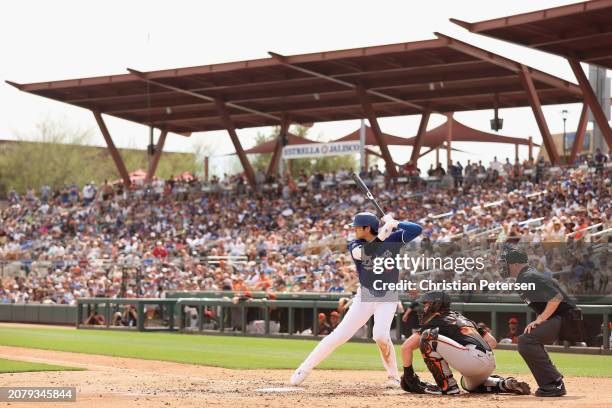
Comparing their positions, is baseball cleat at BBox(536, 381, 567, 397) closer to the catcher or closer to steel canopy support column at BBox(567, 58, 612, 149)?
the catcher

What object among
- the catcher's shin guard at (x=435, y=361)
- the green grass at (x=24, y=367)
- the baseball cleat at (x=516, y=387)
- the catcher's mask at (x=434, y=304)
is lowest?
the green grass at (x=24, y=367)

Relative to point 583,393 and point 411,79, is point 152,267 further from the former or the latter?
point 583,393

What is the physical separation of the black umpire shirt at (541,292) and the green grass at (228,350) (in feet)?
10.5

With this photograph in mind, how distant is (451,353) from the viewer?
960 cm

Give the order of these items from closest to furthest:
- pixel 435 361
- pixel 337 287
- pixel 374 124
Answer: pixel 435 361, pixel 337 287, pixel 374 124

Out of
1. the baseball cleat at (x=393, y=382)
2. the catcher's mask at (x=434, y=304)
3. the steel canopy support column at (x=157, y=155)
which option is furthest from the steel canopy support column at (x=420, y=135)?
the catcher's mask at (x=434, y=304)

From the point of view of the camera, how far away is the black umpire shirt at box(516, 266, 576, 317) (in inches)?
375

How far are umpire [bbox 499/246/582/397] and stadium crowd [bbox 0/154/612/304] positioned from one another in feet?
22.7

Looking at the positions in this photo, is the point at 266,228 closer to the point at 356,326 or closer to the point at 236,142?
the point at 236,142

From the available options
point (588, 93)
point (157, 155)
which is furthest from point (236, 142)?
point (588, 93)

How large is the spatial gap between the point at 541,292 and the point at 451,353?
3.29ft

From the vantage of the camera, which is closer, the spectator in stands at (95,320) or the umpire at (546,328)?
the umpire at (546,328)

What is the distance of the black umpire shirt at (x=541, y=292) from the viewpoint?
9516mm

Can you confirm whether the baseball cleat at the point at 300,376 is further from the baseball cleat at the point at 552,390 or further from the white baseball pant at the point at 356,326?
the baseball cleat at the point at 552,390
